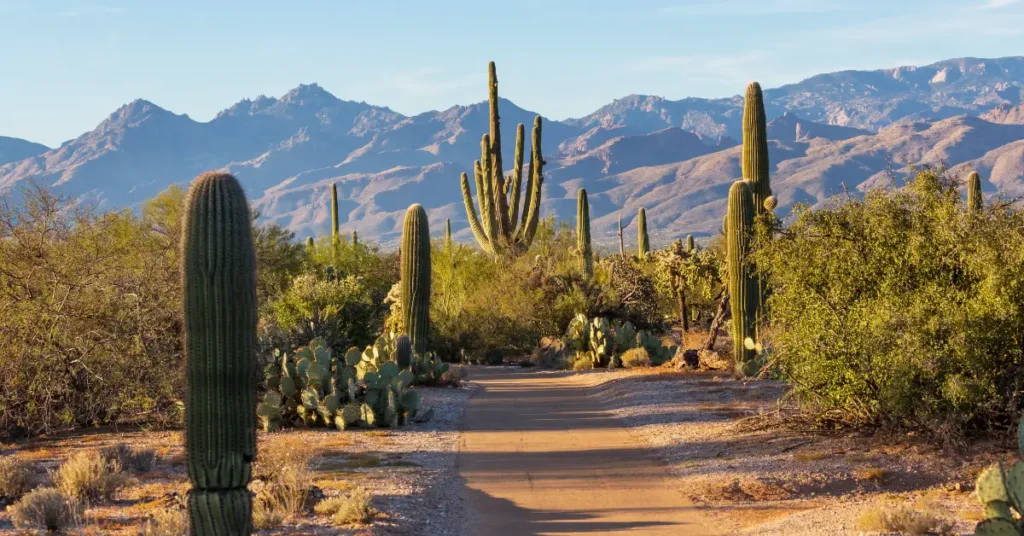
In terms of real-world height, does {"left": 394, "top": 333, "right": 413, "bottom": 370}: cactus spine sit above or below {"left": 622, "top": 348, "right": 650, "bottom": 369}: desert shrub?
above

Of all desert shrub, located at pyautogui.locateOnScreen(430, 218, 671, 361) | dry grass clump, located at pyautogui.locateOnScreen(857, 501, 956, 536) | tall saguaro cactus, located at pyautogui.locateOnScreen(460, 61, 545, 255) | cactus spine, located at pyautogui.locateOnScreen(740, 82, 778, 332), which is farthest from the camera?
tall saguaro cactus, located at pyautogui.locateOnScreen(460, 61, 545, 255)

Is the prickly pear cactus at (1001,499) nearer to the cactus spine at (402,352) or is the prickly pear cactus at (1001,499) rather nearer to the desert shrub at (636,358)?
the cactus spine at (402,352)

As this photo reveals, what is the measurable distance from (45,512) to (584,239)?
27.7m

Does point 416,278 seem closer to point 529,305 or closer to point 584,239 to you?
point 529,305

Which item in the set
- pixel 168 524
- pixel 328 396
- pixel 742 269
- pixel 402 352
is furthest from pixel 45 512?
pixel 742 269

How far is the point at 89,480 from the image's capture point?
9.78 meters

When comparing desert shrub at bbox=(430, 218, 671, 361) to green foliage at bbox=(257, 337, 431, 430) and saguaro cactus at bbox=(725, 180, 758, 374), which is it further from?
green foliage at bbox=(257, 337, 431, 430)

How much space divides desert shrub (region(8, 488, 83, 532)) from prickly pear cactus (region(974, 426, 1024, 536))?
6861mm

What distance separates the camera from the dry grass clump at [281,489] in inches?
348

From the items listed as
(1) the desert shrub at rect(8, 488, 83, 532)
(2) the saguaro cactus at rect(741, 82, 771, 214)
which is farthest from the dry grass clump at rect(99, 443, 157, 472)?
(2) the saguaro cactus at rect(741, 82, 771, 214)

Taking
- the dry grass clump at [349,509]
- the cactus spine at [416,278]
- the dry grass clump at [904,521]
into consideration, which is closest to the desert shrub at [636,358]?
the cactus spine at [416,278]

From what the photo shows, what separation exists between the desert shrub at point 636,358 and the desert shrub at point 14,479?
15.0m

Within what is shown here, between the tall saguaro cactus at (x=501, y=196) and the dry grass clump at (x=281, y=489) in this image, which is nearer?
the dry grass clump at (x=281, y=489)

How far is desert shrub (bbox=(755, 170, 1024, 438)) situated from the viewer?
10.8 m
